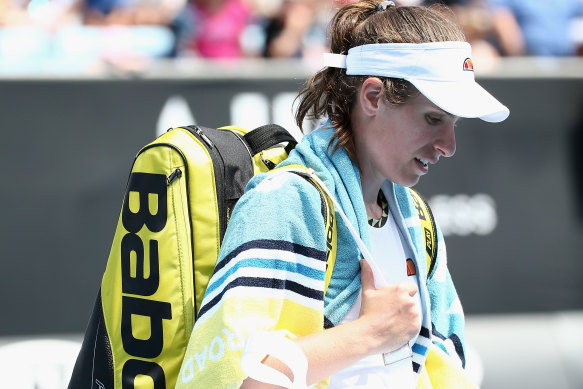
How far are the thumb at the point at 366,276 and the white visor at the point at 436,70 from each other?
0.39 m

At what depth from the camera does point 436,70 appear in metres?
1.89

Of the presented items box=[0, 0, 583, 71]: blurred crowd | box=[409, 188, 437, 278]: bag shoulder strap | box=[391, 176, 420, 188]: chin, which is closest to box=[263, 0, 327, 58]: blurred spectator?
box=[0, 0, 583, 71]: blurred crowd

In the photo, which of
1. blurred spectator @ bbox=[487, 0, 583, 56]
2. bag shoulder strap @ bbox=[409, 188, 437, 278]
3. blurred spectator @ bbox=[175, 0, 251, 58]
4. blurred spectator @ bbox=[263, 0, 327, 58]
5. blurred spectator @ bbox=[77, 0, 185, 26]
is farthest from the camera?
blurred spectator @ bbox=[487, 0, 583, 56]

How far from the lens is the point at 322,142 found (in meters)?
1.94

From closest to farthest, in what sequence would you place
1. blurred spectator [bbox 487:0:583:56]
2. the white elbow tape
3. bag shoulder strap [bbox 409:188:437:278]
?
the white elbow tape < bag shoulder strap [bbox 409:188:437:278] < blurred spectator [bbox 487:0:583:56]

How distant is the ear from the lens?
1928 millimetres

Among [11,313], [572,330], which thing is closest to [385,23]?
[11,313]

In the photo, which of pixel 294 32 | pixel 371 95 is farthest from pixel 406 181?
pixel 294 32

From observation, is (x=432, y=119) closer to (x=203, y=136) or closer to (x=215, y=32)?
(x=203, y=136)

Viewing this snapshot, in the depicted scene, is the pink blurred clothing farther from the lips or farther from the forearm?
the forearm

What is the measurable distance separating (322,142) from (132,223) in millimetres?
483

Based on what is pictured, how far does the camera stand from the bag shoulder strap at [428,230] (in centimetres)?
215

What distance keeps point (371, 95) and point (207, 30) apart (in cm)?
378

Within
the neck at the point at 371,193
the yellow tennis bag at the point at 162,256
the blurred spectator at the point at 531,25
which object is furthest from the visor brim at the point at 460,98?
the blurred spectator at the point at 531,25
